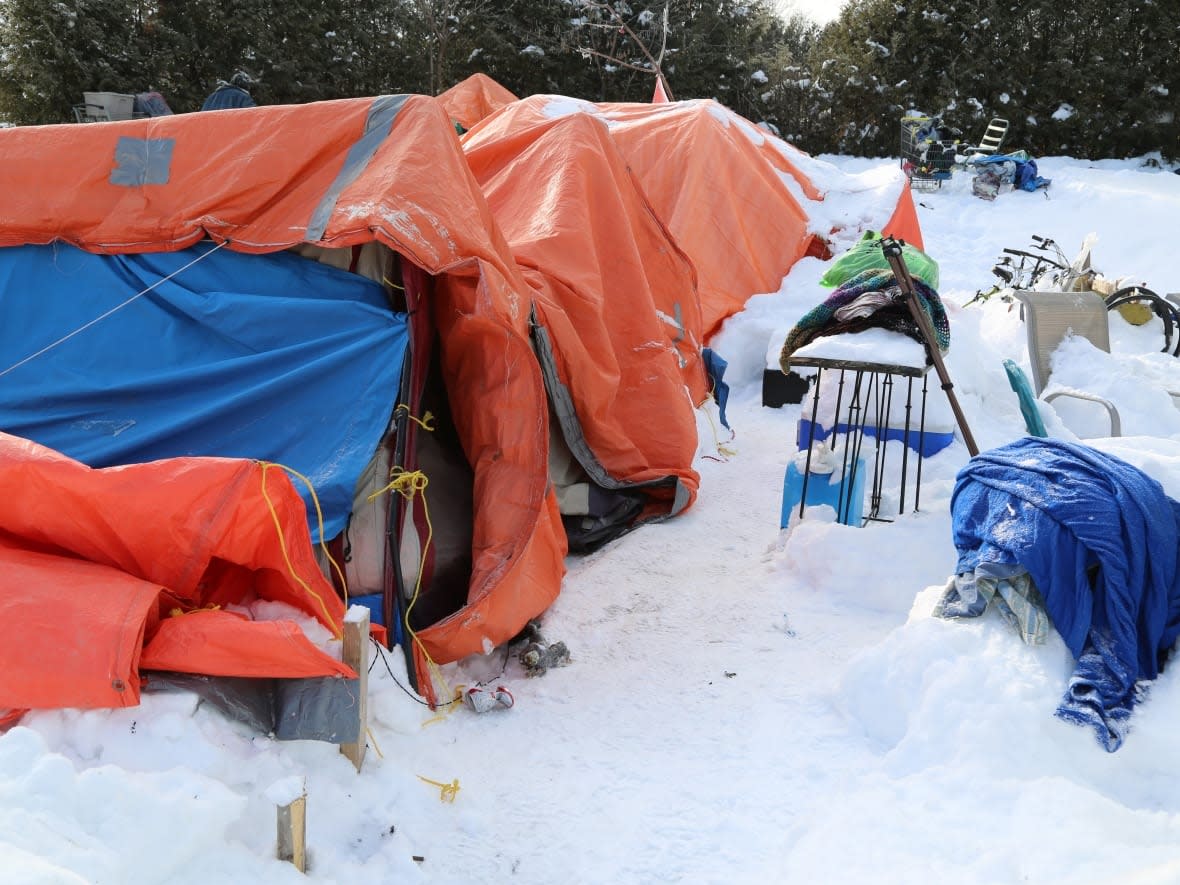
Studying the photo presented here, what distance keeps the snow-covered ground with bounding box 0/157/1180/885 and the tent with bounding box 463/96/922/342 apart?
3.34 meters

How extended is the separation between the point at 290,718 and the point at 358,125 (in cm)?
214

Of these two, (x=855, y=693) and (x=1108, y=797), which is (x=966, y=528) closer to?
(x=855, y=693)

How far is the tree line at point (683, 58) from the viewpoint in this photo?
13.0m

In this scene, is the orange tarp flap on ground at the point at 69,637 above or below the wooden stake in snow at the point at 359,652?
above

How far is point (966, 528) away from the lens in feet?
9.66

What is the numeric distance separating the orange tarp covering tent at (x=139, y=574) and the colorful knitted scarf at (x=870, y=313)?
2.17 m

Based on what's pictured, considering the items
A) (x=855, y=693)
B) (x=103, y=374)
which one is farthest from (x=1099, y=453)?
(x=103, y=374)

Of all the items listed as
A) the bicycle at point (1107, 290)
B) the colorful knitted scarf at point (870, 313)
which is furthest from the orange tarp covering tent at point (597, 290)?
the bicycle at point (1107, 290)

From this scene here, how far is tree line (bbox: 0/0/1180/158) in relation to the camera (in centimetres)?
1302

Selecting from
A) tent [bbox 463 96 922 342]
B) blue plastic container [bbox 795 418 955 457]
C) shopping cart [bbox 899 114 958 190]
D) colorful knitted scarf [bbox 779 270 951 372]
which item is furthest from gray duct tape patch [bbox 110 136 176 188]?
shopping cart [bbox 899 114 958 190]

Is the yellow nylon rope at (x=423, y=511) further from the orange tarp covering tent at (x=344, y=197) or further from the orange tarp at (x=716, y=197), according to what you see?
the orange tarp at (x=716, y=197)

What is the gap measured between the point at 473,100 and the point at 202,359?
7.93 metres

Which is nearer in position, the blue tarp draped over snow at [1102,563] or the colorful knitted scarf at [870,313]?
the blue tarp draped over snow at [1102,563]

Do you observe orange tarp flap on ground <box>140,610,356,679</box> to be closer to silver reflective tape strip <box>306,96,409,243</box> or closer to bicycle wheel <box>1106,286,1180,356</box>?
silver reflective tape strip <box>306,96,409,243</box>
